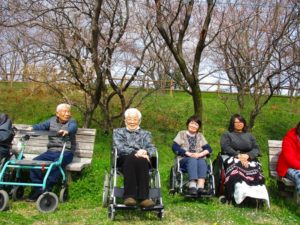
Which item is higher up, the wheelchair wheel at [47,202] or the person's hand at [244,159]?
the person's hand at [244,159]

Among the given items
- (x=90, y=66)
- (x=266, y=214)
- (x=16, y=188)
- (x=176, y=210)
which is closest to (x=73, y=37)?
(x=90, y=66)

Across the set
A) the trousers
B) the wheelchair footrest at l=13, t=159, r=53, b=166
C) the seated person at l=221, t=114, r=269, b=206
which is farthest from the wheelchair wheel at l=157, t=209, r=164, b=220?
the wheelchair footrest at l=13, t=159, r=53, b=166

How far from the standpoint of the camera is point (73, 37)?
28.1 feet

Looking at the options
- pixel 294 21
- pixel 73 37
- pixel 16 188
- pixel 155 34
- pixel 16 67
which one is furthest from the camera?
pixel 16 67

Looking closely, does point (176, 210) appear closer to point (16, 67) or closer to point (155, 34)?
point (155, 34)

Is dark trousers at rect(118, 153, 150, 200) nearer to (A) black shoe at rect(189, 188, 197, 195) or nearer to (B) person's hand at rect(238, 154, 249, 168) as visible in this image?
(A) black shoe at rect(189, 188, 197, 195)

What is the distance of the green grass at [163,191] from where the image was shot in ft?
15.7

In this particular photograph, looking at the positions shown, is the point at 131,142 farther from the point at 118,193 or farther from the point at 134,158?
→ the point at 118,193

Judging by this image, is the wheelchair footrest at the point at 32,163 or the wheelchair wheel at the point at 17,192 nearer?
the wheelchair footrest at the point at 32,163

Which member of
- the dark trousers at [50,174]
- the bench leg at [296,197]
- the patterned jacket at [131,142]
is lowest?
the bench leg at [296,197]

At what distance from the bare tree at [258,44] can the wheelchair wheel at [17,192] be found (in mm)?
5149

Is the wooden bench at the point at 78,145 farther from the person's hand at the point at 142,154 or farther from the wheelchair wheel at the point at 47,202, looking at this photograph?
the person's hand at the point at 142,154

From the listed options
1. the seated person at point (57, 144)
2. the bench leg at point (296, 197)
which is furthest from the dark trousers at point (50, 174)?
the bench leg at point (296, 197)

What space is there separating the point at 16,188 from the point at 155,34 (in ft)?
20.3
